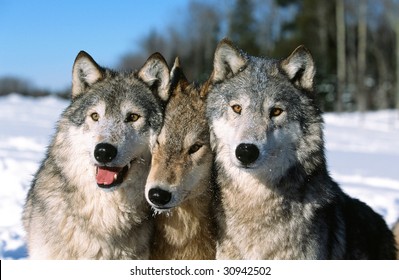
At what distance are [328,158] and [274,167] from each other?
11.2 metres

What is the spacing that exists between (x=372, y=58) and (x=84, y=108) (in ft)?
138

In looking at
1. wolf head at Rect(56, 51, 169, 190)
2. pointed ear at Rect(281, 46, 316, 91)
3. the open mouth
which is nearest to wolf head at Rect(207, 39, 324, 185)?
pointed ear at Rect(281, 46, 316, 91)

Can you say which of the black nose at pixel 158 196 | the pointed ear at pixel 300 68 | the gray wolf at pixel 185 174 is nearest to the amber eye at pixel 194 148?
the gray wolf at pixel 185 174

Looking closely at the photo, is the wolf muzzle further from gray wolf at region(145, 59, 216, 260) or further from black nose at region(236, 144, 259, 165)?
black nose at region(236, 144, 259, 165)

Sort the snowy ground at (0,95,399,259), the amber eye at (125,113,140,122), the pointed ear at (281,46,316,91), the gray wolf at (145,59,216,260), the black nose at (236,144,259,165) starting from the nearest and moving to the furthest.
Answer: the black nose at (236,144,259,165) → the gray wolf at (145,59,216,260) → the amber eye at (125,113,140,122) → the pointed ear at (281,46,316,91) → the snowy ground at (0,95,399,259)

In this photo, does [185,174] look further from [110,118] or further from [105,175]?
[110,118]

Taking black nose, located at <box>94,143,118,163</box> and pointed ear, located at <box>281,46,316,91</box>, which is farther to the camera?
pointed ear, located at <box>281,46,316,91</box>

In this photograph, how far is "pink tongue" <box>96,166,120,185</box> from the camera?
13.9ft

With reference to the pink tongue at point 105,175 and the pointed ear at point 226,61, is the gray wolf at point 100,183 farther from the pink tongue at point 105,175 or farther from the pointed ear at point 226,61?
the pointed ear at point 226,61

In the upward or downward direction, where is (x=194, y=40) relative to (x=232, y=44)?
downward

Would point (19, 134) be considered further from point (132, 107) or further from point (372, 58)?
point (372, 58)

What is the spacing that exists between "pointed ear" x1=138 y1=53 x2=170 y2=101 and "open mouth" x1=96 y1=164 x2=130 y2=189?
2.74 feet
